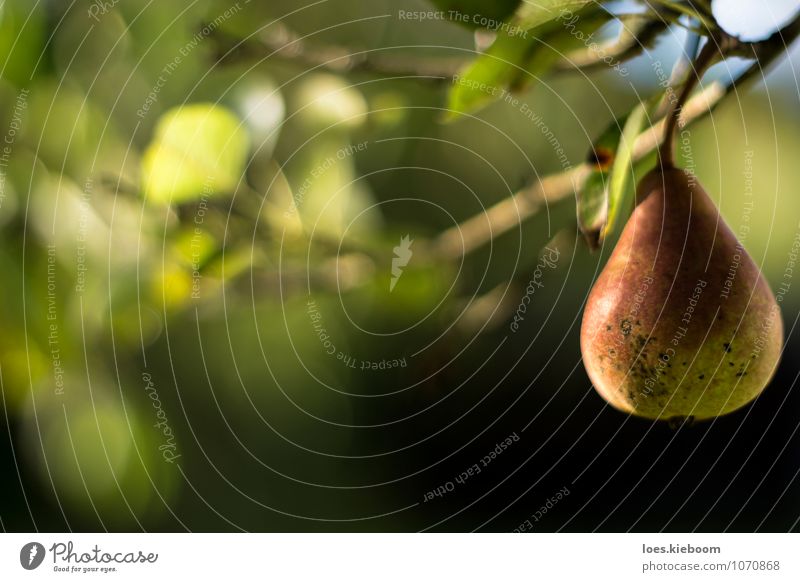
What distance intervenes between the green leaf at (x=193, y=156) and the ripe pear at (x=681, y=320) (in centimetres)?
28

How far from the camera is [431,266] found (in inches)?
21.7

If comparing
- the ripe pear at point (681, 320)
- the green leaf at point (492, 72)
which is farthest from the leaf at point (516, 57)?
the ripe pear at point (681, 320)

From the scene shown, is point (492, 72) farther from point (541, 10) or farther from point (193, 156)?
point (193, 156)

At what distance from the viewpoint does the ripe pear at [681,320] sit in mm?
297

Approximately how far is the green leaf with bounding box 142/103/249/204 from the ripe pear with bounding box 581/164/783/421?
0.92 ft

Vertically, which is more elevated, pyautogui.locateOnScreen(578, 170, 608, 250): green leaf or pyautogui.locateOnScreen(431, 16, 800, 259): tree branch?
pyautogui.locateOnScreen(431, 16, 800, 259): tree branch

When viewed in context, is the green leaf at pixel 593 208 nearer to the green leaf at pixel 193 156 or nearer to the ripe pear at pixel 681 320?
the ripe pear at pixel 681 320

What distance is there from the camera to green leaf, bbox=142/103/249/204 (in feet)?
1.64

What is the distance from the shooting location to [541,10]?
346 mm

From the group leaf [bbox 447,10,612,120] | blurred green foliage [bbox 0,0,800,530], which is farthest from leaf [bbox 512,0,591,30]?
blurred green foliage [bbox 0,0,800,530]

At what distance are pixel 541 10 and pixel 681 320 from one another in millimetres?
153

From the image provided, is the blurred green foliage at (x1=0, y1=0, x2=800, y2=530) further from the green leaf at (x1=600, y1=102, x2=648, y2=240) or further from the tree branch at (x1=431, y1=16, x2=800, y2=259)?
the green leaf at (x1=600, y1=102, x2=648, y2=240)
